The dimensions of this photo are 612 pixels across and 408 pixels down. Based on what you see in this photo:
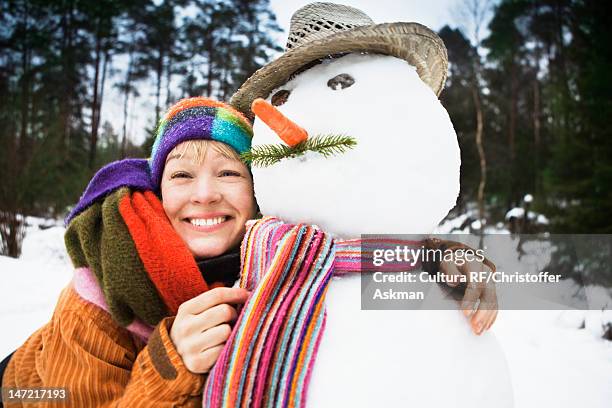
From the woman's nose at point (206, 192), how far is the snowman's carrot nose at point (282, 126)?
0.36 m

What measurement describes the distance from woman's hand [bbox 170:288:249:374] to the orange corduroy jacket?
1.2 inches

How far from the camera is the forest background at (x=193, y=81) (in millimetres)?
6871

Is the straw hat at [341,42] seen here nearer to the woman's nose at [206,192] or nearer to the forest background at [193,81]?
the woman's nose at [206,192]

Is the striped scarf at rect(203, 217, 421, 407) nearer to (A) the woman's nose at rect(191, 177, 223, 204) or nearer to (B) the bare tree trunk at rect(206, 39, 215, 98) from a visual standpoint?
(A) the woman's nose at rect(191, 177, 223, 204)

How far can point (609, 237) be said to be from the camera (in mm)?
4988

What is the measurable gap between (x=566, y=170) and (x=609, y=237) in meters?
1.27

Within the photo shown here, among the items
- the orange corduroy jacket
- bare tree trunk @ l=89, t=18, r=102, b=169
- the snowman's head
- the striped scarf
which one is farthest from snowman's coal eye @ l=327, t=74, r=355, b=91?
bare tree trunk @ l=89, t=18, r=102, b=169

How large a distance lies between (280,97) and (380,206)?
0.38m

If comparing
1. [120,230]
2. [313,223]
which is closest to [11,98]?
[120,230]

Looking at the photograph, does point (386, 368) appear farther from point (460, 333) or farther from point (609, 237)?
point (609, 237)

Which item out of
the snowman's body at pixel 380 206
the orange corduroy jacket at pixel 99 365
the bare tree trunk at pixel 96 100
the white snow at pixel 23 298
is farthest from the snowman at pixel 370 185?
the bare tree trunk at pixel 96 100

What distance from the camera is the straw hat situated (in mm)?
839

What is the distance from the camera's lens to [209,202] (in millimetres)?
1086

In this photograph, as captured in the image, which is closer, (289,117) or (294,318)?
(294,318)
